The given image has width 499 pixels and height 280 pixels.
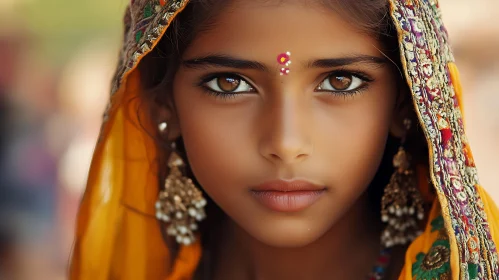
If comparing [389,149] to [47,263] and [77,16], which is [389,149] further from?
[77,16]

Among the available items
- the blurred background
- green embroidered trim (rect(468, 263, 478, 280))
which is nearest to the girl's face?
green embroidered trim (rect(468, 263, 478, 280))

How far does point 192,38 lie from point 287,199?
0.35 meters

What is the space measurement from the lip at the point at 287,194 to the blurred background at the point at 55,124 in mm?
2021

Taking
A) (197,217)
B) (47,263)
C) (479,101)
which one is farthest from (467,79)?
(197,217)

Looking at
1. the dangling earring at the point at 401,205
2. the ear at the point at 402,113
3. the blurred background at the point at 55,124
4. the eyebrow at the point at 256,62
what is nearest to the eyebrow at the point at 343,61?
the eyebrow at the point at 256,62

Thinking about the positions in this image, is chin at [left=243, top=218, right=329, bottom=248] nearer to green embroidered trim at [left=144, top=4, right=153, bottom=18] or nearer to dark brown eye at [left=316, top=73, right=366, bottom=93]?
dark brown eye at [left=316, top=73, right=366, bottom=93]

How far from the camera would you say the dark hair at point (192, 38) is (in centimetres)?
133

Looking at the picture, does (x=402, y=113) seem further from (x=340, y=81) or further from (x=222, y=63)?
(x=222, y=63)

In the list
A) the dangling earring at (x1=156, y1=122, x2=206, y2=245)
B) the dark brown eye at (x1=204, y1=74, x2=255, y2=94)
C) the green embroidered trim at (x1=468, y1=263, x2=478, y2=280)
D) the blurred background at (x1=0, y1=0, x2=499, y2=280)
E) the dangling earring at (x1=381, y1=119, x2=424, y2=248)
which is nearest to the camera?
the green embroidered trim at (x1=468, y1=263, x2=478, y2=280)

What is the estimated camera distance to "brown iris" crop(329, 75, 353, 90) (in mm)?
1359

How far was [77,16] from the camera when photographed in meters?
5.47

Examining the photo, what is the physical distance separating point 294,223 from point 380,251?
0.97ft

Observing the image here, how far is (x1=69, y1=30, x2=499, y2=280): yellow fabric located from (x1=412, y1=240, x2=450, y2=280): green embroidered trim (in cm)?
57

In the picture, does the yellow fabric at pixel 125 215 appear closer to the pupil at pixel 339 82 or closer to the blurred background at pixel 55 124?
the pupil at pixel 339 82
